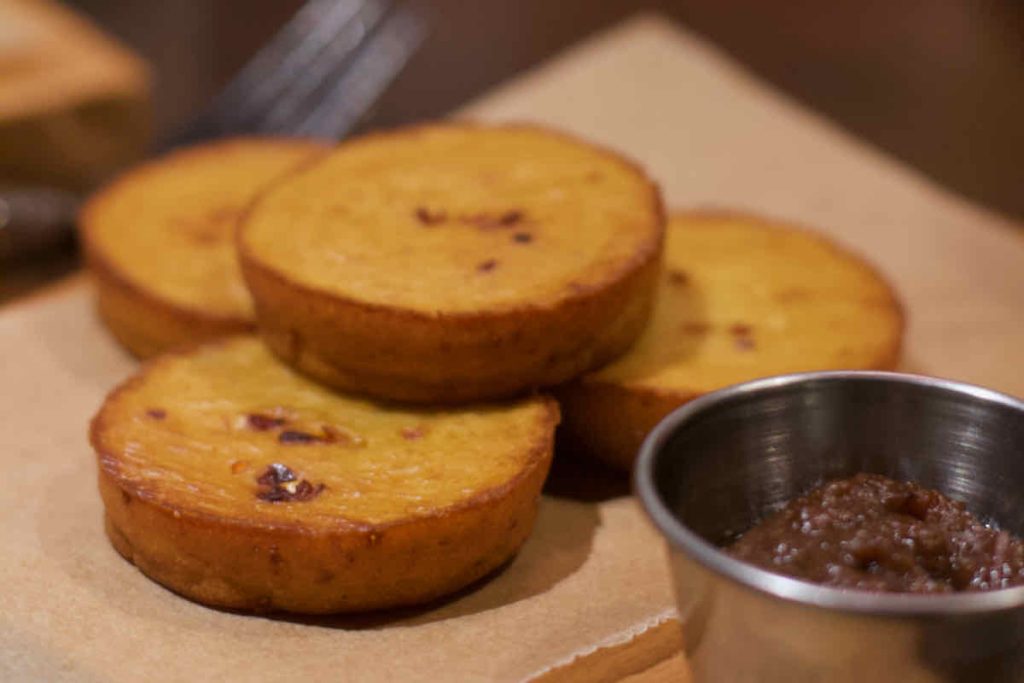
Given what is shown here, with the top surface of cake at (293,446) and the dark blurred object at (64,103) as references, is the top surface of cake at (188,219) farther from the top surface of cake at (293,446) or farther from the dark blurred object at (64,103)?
the dark blurred object at (64,103)

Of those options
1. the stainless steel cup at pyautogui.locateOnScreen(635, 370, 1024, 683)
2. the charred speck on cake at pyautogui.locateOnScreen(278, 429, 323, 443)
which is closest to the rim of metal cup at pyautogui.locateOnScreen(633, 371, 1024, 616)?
the stainless steel cup at pyautogui.locateOnScreen(635, 370, 1024, 683)

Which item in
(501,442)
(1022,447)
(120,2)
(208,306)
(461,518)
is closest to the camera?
(1022,447)

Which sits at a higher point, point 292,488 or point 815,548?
point 815,548

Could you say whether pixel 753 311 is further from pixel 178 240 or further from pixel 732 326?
pixel 178 240

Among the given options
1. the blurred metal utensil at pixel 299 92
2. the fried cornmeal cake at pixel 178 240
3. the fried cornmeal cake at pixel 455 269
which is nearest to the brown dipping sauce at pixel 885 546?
the fried cornmeal cake at pixel 455 269

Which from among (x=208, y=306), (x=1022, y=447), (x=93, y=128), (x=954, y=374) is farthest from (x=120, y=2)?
(x=1022, y=447)

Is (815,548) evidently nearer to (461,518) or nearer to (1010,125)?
(461,518)

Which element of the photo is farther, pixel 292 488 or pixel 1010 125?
pixel 1010 125
